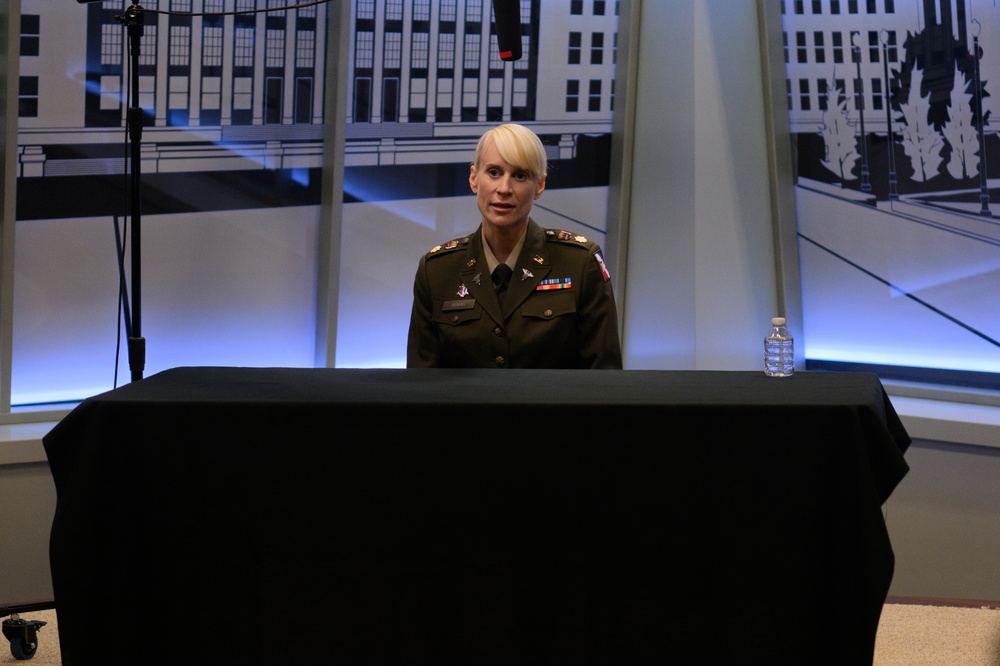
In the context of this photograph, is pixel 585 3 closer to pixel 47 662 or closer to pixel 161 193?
pixel 161 193

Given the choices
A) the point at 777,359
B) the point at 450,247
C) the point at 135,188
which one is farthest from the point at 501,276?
the point at 135,188

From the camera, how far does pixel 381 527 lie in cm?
159

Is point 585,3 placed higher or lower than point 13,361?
higher

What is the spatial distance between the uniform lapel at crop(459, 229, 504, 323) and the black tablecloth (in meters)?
0.79

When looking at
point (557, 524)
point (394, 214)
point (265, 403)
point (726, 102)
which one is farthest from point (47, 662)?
point (726, 102)

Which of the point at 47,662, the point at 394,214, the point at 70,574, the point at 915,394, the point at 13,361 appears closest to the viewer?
the point at 70,574

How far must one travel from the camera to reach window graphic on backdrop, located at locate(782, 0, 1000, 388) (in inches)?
158

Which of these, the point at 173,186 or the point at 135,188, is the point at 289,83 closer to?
the point at 173,186

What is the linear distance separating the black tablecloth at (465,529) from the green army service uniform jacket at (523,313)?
772 mm

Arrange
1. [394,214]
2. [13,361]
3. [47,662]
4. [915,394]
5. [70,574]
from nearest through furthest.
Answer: [70,574]
[47,662]
[13,361]
[915,394]
[394,214]

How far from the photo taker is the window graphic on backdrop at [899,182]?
13.2 feet

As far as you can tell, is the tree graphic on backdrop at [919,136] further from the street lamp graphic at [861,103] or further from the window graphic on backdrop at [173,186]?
the window graphic on backdrop at [173,186]

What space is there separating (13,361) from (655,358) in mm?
2786

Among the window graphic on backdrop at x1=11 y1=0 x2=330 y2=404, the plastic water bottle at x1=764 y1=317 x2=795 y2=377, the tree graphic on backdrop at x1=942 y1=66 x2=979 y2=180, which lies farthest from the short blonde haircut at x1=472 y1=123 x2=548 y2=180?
the tree graphic on backdrop at x1=942 y1=66 x2=979 y2=180
